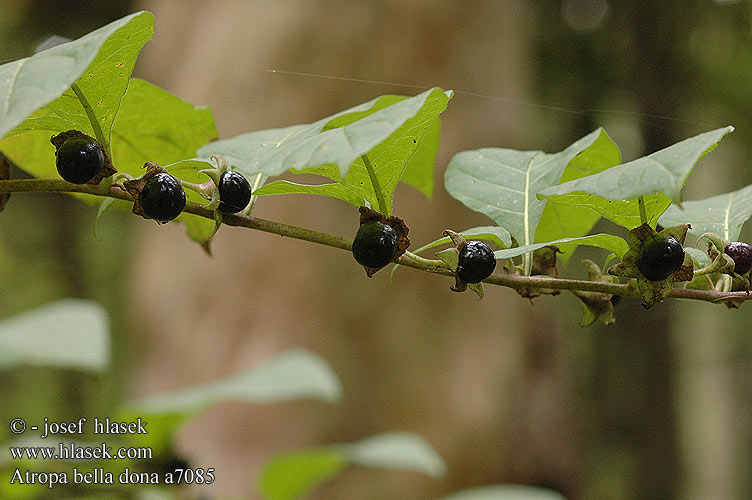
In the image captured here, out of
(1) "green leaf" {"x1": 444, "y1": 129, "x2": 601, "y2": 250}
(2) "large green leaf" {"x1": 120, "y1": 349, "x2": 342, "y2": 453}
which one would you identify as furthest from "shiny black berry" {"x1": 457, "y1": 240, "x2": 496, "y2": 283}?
(2) "large green leaf" {"x1": 120, "y1": 349, "x2": 342, "y2": 453}

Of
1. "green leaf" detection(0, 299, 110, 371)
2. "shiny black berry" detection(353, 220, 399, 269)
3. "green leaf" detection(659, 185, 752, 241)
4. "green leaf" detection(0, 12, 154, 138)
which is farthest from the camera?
"green leaf" detection(0, 299, 110, 371)

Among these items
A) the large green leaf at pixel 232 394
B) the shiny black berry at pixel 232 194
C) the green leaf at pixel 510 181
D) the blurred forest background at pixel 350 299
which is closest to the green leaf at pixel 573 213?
the green leaf at pixel 510 181

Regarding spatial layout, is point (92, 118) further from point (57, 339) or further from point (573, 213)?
point (57, 339)

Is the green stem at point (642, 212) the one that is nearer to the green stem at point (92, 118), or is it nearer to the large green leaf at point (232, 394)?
the green stem at point (92, 118)

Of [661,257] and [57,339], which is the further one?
[57,339]

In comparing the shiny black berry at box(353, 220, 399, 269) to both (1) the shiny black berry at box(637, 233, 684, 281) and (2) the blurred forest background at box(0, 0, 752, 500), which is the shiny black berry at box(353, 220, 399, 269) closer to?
(1) the shiny black berry at box(637, 233, 684, 281)

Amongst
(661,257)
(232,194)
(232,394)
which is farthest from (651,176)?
(232,394)
